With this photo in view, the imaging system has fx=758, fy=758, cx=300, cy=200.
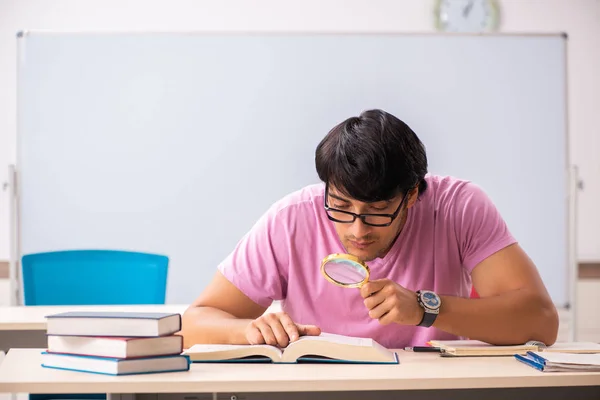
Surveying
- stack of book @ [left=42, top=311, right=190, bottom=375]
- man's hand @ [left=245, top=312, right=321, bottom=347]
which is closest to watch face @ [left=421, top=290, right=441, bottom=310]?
man's hand @ [left=245, top=312, right=321, bottom=347]

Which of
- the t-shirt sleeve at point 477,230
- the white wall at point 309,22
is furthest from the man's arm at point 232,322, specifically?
the white wall at point 309,22

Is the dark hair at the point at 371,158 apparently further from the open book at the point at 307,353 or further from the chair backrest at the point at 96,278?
the chair backrest at the point at 96,278

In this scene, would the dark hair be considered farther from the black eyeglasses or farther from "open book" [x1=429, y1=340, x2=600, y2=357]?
"open book" [x1=429, y1=340, x2=600, y2=357]

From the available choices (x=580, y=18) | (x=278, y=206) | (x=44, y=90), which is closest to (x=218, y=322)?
(x=278, y=206)

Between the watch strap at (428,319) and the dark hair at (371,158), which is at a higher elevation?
the dark hair at (371,158)

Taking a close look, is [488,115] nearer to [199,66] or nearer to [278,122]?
[278,122]

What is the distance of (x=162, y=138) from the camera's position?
3.99 metres

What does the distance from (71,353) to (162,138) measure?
2.63 metres

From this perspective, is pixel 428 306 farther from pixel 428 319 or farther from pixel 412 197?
pixel 412 197

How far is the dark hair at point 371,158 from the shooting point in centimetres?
173

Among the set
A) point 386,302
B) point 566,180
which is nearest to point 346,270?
point 386,302

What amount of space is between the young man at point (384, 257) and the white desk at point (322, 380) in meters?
0.19

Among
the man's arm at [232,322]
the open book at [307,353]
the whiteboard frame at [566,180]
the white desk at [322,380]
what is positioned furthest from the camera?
the whiteboard frame at [566,180]

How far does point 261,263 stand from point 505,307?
0.64m
